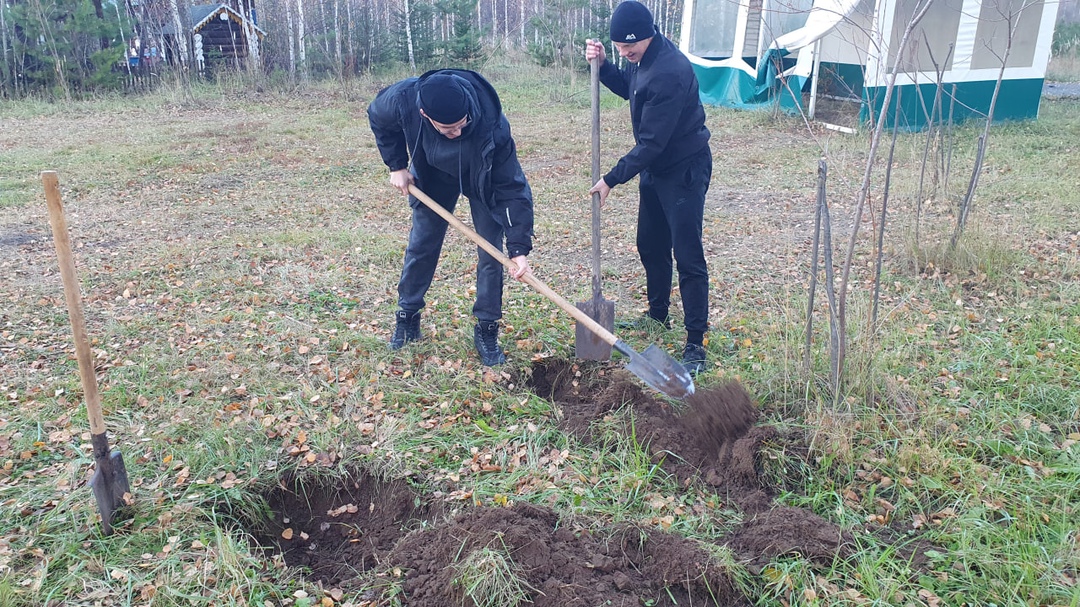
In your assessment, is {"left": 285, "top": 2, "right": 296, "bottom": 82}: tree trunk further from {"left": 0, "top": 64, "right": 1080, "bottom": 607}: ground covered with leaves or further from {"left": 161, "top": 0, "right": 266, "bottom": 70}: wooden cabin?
{"left": 0, "top": 64, "right": 1080, "bottom": 607}: ground covered with leaves

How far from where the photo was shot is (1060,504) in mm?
2801

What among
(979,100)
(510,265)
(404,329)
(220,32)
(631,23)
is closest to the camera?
(631,23)

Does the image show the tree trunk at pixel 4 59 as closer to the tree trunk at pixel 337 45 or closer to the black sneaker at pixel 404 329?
the tree trunk at pixel 337 45

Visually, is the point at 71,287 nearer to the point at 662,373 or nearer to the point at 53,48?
the point at 662,373

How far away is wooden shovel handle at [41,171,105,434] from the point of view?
236cm

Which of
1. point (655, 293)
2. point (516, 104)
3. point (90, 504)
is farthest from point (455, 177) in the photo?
point (516, 104)

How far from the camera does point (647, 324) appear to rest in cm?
460

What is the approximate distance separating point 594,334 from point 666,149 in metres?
1.07

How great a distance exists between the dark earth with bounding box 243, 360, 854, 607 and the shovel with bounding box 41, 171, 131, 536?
1.80 feet

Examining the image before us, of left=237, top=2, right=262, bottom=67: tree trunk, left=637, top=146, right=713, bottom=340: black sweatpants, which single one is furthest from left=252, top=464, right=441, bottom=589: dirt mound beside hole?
left=237, top=2, right=262, bottom=67: tree trunk

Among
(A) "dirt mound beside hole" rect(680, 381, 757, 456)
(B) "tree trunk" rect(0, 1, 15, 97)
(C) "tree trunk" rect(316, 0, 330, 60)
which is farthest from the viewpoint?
(C) "tree trunk" rect(316, 0, 330, 60)

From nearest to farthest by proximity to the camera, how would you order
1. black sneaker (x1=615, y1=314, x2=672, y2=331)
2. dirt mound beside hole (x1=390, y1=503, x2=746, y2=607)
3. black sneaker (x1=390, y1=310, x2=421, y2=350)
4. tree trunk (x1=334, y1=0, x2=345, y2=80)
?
1. dirt mound beside hole (x1=390, y1=503, x2=746, y2=607)
2. black sneaker (x1=390, y1=310, x2=421, y2=350)
3. black sneaker (x1=615, y1=314, x2=672, y2=331)
4. tree trunk (x1=334, y1=0, x2=345, y2=80)

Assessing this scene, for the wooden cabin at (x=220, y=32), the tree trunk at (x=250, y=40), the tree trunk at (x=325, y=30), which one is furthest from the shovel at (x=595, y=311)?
the wooden cabin at (x=220, y=32)

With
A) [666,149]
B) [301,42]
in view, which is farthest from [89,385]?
[301,42]
